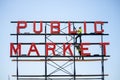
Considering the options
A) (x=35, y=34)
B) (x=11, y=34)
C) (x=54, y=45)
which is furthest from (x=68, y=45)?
(x=11, y=34)

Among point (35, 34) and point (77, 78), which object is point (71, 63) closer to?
point (77, 78)

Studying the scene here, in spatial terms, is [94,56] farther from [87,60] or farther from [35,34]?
[35,34]

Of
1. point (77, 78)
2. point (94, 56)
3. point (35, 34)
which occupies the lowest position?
point (77, 78)

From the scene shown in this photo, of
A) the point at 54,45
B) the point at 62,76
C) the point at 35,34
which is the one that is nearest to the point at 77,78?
the point at 62,76

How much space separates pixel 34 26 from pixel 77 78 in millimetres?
5165

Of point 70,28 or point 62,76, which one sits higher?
point 70,28

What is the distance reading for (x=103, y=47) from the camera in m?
26.5

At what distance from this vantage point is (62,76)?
2569 centimetres

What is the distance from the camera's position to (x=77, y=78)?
26.1m

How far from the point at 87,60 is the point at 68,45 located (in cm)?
184

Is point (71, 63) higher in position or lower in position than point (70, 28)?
lower

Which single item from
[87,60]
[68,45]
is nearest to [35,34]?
[68,45]

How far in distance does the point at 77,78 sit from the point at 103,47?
3.15m

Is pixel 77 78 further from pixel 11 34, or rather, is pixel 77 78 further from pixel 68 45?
pixel 11 34
